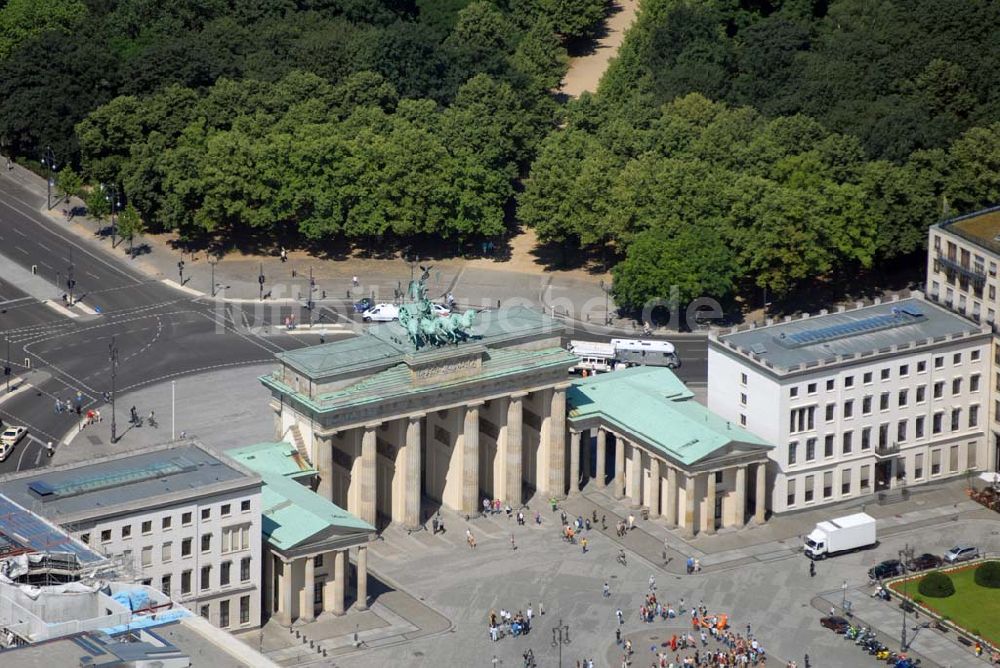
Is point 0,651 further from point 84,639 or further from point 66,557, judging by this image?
point 66,557

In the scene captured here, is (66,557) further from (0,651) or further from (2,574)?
(0,651)

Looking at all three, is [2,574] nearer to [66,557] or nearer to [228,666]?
[66,557]

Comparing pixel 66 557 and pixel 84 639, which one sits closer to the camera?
pixel 84 639

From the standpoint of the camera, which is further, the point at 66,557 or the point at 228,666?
the point at 66,557

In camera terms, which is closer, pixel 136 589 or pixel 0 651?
pixel 0 651

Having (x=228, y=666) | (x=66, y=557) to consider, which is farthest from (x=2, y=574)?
(x=228, y=666)

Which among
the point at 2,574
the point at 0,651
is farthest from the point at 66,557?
the point at 0,651
